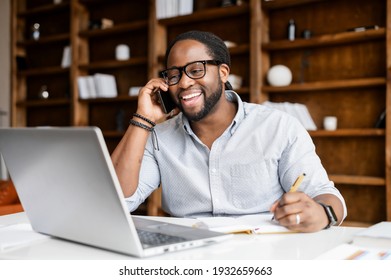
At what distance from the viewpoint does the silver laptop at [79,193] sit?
818 mm

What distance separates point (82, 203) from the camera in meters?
0.91

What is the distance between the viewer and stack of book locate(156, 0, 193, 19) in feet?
12.6

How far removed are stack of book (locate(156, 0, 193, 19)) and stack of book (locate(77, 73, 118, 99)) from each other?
810 millimetres

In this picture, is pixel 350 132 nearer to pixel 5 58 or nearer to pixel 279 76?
pixel 279 76

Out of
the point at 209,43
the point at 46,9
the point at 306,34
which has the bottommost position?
the point at 209,43

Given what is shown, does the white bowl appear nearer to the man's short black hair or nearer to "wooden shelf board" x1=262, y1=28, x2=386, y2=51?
"wooden shelf board" x1=262, y1=28, x2=386, y2=51

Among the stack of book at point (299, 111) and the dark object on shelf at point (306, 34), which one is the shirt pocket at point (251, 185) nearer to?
the stack of book at point (299, 111)

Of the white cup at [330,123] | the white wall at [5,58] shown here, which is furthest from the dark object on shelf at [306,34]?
the white wall at [5,58]

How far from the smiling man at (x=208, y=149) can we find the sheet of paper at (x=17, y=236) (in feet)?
1.42

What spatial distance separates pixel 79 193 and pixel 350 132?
265cm

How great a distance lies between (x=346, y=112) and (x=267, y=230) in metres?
2.51

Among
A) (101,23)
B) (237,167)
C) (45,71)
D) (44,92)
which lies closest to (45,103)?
(44,92)

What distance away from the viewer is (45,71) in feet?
15.8

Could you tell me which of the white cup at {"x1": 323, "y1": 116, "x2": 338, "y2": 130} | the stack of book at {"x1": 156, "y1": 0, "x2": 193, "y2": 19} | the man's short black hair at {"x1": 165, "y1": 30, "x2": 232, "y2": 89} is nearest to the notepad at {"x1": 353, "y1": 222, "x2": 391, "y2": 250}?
the man's short black hair at {"x1": 165, "y1": 30, "x2": 232, "y2": 89}
